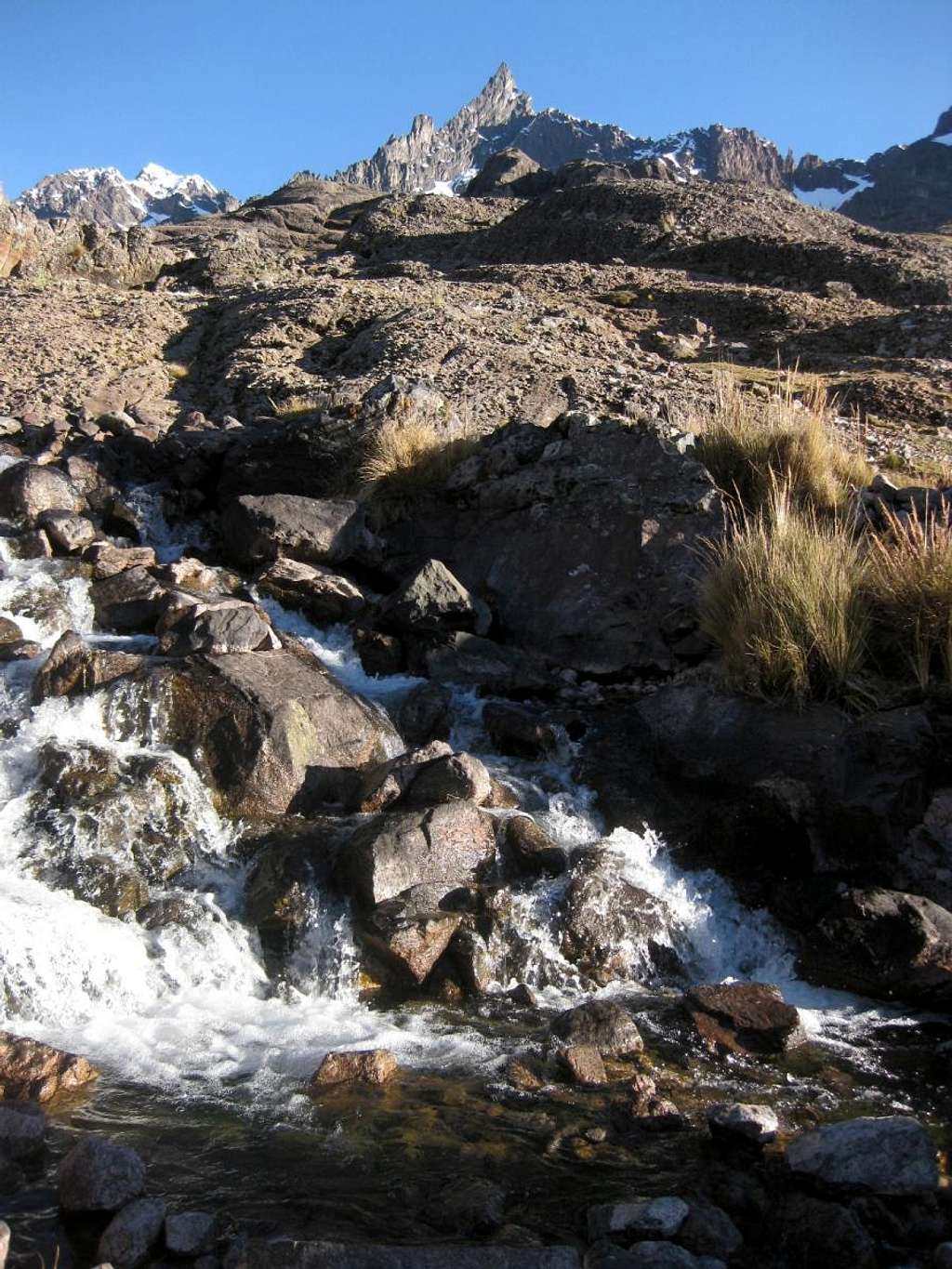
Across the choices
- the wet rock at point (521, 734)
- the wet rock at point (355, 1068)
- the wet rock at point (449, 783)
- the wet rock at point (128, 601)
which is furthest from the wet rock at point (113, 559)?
the wet rock at point (355, 1068)

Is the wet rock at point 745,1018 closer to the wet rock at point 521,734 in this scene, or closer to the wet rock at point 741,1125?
the wet rock at point 741,1125

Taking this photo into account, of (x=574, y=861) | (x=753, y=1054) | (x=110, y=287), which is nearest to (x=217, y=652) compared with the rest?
(x=574, y=861)

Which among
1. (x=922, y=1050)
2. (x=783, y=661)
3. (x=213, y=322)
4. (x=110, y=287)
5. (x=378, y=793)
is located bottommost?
(x=922, y=1050)

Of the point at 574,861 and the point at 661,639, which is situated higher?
the point at 661,639

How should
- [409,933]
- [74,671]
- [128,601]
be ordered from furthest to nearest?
1. [128,601]
2. [74,671]
3. [409,933]

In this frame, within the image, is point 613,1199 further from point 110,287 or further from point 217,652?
point 110,287

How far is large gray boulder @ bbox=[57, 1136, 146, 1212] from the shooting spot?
10.9 ft

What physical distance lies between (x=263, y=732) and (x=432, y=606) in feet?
8.67

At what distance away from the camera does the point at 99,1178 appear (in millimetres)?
3363

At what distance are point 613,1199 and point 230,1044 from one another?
211 cm

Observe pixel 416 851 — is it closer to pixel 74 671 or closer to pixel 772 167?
pixel 74 671

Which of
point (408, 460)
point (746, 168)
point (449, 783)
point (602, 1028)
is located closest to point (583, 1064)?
point (602, 1028)

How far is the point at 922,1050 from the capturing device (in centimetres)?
477

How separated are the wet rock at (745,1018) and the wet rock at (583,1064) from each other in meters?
0.65
